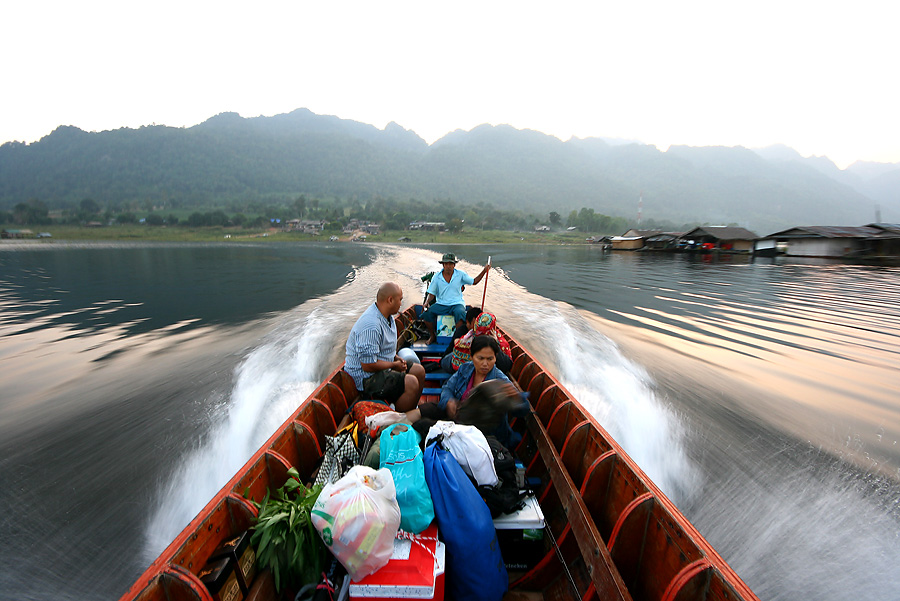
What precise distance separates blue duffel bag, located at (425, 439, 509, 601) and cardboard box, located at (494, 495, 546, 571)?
292 mm

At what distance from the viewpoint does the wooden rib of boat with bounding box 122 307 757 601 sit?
6.49ft

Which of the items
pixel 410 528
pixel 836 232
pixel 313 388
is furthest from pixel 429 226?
pixel 410 528

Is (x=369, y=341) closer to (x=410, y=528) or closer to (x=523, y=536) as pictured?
(x=410, y=528)

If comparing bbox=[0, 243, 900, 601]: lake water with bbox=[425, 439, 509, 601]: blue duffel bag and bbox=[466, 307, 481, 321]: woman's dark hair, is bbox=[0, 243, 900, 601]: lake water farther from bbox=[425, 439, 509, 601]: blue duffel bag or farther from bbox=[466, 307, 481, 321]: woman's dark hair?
bbox=[425, 439, 509, 601]: blue duffel bag

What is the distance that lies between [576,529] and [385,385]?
7.77 feet

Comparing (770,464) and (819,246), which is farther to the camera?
(819,246)

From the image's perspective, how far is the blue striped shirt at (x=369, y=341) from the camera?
4191 millimetres

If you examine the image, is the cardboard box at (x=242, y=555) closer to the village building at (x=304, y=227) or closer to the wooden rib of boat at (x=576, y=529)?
the wooden rib of boat at (x=576, y=529)

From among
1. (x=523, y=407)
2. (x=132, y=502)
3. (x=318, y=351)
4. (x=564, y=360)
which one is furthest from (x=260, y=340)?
(x=523, y=407)

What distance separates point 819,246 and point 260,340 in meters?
46.2

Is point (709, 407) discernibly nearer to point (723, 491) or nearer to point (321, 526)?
point (723, 491)

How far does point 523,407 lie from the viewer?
338cm

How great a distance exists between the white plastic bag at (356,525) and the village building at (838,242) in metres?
44.1

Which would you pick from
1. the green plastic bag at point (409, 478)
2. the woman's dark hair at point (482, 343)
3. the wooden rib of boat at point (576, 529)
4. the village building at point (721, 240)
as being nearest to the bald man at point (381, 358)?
the wooden rib of boat at point (576, 529)
